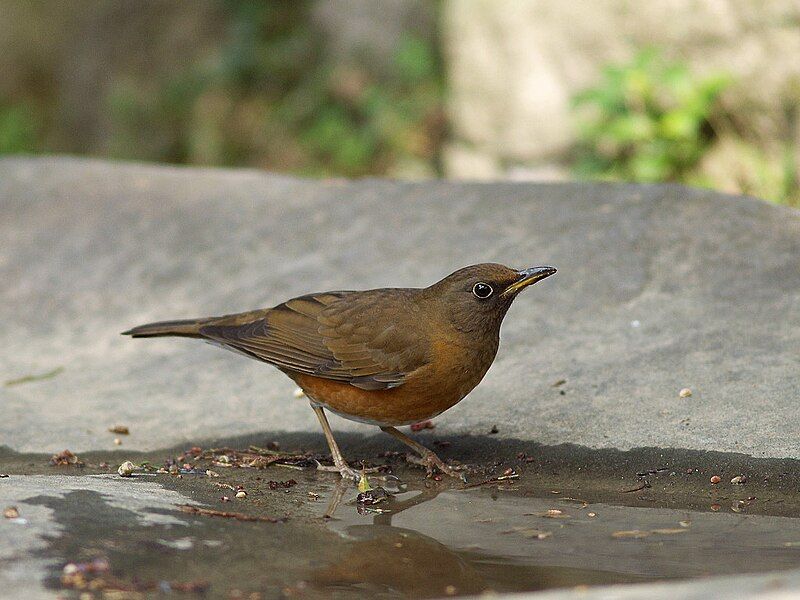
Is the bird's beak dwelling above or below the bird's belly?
above

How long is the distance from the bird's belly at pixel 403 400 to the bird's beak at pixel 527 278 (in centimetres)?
42

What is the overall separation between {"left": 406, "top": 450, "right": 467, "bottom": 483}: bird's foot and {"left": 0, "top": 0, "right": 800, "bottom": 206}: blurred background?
16.8ft

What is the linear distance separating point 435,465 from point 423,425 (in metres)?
0.50

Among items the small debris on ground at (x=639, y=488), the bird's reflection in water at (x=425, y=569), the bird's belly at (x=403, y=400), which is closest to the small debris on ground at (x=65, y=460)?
the bird's belly at (x=403, y=400)

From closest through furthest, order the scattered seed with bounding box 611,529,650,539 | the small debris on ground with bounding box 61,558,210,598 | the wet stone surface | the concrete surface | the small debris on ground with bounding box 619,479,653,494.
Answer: the small debris on ground with bounding box 61,558,210,598 → the wet stone surface → the scattered seed with bounding box 611,529,650,539 → the small debris on ground with bounding box 619,479,653,494 → the concrete surface

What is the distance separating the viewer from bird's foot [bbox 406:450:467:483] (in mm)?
4457

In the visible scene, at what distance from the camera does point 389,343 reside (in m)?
4.73

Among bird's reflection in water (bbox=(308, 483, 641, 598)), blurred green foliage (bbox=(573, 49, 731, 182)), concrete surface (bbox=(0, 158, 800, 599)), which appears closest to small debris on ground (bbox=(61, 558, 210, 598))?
concrete surface (bbox=(0, 158, 800, 599))

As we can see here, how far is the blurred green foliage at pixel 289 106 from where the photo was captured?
13055 millimetres

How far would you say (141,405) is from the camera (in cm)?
540

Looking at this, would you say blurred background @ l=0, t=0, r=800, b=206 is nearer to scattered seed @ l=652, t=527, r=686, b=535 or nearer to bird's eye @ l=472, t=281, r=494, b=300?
bird's eye @ l=472, t=281, r=494, b=300

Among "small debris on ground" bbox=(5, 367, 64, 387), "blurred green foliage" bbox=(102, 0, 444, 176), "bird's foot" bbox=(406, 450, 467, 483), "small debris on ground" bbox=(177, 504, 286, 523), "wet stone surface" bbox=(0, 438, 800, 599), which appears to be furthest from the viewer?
"blurred green foliage" bbox=(102, 0, 444, 176)

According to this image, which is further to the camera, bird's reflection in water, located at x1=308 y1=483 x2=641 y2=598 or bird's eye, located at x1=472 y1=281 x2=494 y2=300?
bird's eye, located at x1=472 y1=281 x2=494 y2=300

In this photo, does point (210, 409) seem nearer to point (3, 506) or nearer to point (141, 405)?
point (141, 405)
